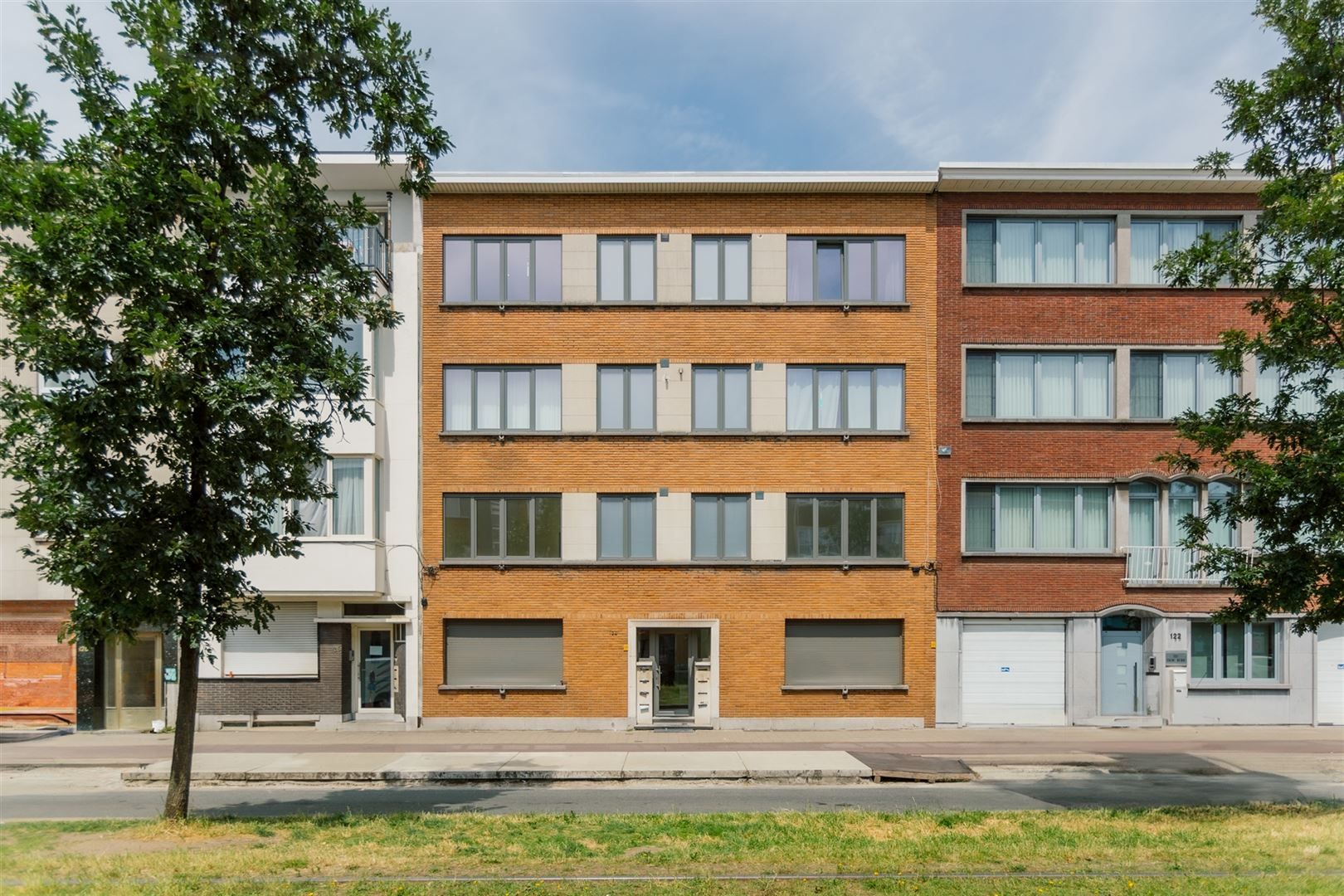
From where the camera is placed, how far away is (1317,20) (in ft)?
39.3

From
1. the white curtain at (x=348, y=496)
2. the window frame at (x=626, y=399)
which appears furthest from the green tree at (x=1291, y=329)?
the white curtain at (x=348, y=496)

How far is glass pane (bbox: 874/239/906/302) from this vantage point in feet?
70.8

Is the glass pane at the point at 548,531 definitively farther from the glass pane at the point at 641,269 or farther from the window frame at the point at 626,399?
the glass pane at the point at 641,269

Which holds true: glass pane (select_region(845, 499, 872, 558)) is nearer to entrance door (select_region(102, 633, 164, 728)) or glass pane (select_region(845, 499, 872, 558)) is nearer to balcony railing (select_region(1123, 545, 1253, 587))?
balcony railing (select_region(1123, 545, 1253, 587))

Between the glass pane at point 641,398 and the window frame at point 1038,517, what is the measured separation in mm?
7582

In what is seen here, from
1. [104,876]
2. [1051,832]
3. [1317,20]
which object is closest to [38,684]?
[104,876]

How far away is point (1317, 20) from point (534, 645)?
18.1 meters

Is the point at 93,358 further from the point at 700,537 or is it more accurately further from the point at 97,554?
the point at 700,537

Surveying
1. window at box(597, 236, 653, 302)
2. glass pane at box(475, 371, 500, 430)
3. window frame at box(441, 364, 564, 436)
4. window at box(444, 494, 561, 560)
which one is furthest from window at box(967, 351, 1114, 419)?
glass pane at box(475, 371, 500, 430)

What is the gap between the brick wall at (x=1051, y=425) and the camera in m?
21.2

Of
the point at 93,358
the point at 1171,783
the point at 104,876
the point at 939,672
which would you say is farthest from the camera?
the point at 939,672

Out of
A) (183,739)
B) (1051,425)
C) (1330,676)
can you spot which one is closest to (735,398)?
(1051,425)

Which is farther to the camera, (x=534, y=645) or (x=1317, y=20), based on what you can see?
(x=534, y=645)

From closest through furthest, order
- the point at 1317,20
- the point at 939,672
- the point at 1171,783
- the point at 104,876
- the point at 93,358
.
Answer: the point at 104,876 → the point at 93,358 → the point at 1317,20 → the point at 1171,783 → the point at 939,672
